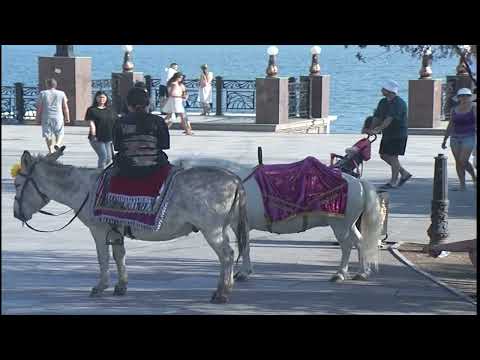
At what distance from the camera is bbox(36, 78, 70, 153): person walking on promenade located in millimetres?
22234

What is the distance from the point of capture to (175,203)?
10.6 m

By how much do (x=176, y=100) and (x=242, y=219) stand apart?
727 inches

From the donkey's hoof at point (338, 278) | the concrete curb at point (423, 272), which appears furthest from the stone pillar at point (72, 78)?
the donkey's hoof at point (338, 278)

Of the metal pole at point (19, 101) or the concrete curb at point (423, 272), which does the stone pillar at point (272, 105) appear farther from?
the concrete curb at point (423, 272)

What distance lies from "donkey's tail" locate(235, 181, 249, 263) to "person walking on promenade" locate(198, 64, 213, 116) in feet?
77.6

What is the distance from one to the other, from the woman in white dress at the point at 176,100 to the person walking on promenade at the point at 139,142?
59.3ft

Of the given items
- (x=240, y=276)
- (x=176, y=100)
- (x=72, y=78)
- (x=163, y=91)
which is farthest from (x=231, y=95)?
(x=240, y=276)

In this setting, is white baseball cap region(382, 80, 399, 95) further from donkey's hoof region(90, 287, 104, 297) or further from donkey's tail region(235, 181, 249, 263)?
donkey's hoof region(90, 287, 104, 297)

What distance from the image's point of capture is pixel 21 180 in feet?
36.5

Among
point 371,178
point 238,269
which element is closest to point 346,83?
point 371,178

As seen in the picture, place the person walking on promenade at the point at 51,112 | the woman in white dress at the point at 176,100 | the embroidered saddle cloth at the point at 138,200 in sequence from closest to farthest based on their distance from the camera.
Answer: the embroidered saddle cloth at the point at 138,200 → the person walking on promenade at the point at 51,112 → the woman in white dress at the point at 176,100

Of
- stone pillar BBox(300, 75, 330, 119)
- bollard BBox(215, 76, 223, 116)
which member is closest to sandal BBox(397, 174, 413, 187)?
stone pillar BBox(300, 75, 330, 119)

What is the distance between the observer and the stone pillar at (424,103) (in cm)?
3139

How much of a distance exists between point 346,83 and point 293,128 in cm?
2926
